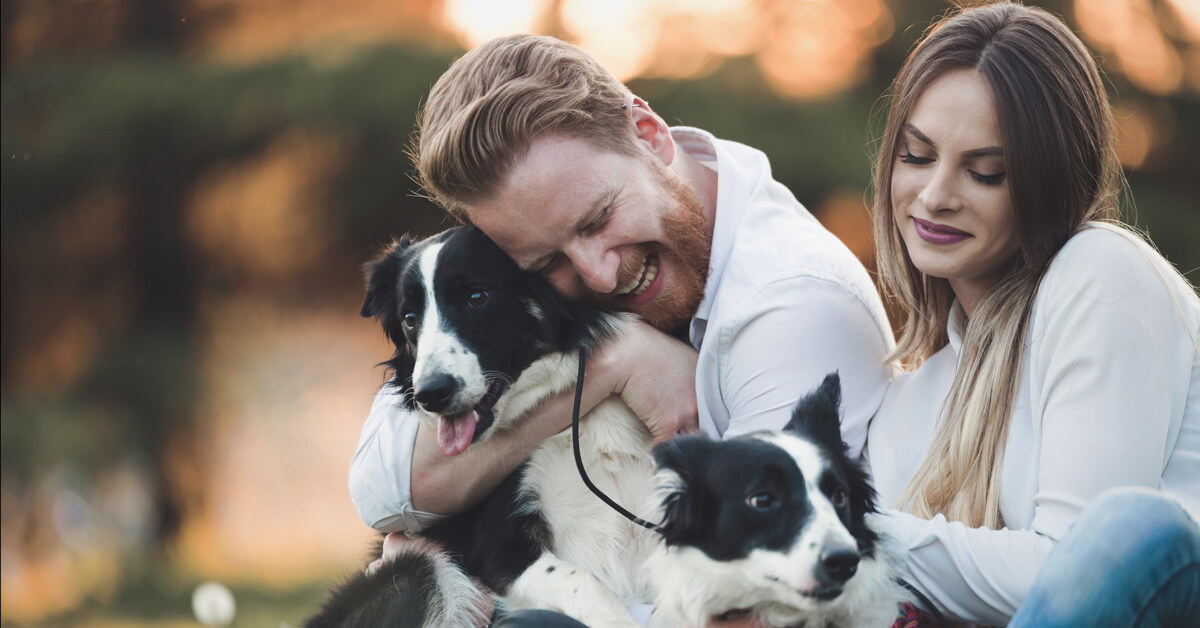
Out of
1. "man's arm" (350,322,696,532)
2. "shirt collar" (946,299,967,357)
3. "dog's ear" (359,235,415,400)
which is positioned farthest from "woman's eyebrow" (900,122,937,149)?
"dog's ear" (359,235,415,400)

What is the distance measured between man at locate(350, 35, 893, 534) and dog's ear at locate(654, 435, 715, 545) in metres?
0.38

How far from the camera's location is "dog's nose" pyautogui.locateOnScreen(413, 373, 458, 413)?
216 centimetres

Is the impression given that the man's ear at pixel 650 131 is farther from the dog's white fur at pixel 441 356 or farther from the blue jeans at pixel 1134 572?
the blue jeans at pixel 1134 572

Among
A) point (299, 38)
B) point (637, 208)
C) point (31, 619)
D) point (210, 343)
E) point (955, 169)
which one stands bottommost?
point (31, 619)

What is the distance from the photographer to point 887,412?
2.30 meters

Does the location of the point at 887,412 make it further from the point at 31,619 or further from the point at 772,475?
the point at 31,619

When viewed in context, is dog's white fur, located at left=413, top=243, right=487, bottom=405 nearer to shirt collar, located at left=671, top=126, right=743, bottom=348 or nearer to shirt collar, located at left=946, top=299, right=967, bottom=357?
shirt collar, located at left=671, top=126, right=743, bottom=348

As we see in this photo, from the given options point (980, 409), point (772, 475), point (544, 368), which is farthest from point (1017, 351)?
point (544, 368)

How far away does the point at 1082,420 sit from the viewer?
170 cm

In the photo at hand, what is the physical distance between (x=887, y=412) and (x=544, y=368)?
0.87m

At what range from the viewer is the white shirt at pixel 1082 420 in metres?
1.68

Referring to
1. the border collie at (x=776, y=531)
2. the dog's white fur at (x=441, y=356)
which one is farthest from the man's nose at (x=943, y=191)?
the dog's white fur at (x=441, y=356)

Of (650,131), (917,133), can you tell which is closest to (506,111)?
(650,131)

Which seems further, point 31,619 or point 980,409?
point 31,619
